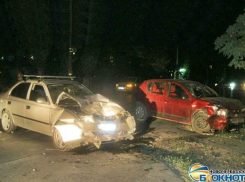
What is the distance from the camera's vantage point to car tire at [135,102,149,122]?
11.1 meters

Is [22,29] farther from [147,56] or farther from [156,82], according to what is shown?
[156,82]

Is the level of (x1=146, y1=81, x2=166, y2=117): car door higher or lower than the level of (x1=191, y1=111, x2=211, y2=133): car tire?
higher

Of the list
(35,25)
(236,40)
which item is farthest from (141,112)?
(35,25)

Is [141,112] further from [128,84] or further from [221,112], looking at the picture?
[128,84]

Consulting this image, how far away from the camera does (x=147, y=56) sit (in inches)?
1134

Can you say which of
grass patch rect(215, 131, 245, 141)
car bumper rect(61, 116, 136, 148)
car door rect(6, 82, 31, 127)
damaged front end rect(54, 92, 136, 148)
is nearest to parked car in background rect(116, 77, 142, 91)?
grass patch rect(215, 131, 245, 141)

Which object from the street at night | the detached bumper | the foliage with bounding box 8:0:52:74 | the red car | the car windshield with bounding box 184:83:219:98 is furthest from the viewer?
the foliage with bounding box 8:0:52:74

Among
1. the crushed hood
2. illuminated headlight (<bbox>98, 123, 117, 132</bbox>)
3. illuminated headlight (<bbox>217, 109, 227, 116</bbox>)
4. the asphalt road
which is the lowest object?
the asphalt road

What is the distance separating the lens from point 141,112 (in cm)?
1123

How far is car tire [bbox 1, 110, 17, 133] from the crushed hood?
2108mm

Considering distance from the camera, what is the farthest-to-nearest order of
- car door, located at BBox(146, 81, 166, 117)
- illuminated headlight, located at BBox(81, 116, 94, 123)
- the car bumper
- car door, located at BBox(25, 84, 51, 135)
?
car door, located at BBox(146, 81, 166, 117) → car door, located at BBox(25, 84, 51, 135) → illuminated headlight, located at BBox(81, 116, 94, 123) → the car bumper

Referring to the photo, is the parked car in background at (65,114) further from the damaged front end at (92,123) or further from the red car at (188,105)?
the red car at (188,105)

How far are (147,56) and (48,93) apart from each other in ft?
73.4

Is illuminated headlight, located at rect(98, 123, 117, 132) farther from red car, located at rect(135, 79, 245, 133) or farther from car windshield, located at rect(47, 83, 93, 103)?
red car, located at rect(135, 79, 245, 133)
